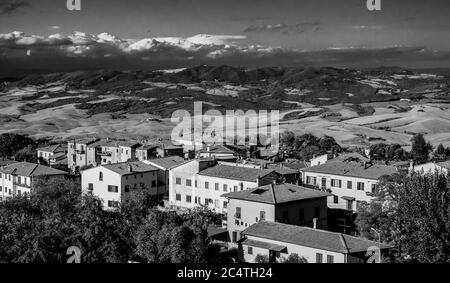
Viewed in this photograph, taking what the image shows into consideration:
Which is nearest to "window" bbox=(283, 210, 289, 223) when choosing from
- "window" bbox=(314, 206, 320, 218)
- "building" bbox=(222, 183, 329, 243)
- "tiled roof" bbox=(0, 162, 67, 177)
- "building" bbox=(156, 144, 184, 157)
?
"building" bbox=(222, 183, 329, 243)

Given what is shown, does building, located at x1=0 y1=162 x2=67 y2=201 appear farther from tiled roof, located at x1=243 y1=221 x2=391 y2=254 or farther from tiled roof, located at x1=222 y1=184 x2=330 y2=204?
tiled roof, located at x1=243 y1=221 x2=391 y2=254

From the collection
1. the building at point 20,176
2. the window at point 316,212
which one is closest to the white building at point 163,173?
the building at point 20,176

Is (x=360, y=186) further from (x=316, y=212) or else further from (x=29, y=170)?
(x=29, y=170)

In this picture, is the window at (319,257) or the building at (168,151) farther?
the building at (168,151)

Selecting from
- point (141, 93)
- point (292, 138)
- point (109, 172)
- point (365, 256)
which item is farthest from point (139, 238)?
point (141, 93)

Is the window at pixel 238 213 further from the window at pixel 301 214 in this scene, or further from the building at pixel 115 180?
the building at pixel 115 180

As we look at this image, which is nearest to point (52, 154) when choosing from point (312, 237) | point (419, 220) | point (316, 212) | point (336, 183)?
point (336, 183)
